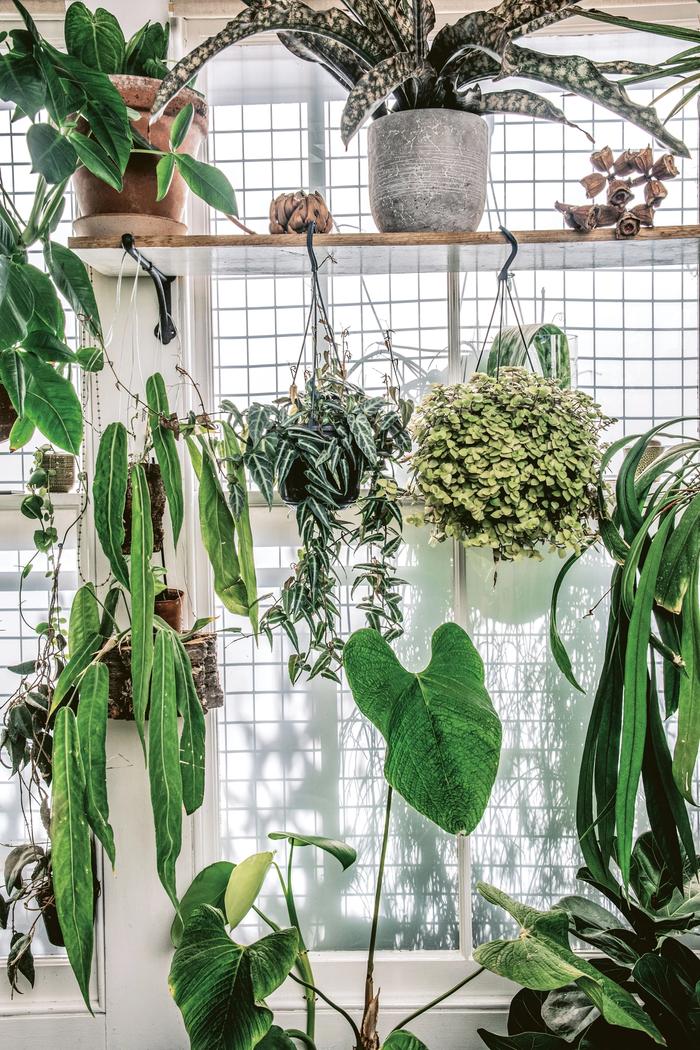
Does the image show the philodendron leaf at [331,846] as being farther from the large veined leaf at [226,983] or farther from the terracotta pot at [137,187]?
the terracotta pot at [137,187]

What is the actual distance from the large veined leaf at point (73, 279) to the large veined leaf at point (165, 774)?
0.55m

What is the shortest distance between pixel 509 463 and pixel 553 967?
2.34 ft

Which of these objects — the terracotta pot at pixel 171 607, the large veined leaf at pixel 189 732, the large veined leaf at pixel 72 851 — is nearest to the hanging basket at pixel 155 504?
the terracotta pot at pixel 171 607

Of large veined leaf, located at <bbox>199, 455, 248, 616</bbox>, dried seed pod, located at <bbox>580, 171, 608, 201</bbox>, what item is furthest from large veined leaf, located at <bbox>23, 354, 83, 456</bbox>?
dried seed pod, located at <bbox>580, 171, 608, 201</bbox>

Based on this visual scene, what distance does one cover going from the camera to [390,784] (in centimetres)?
114

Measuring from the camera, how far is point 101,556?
1571 mm

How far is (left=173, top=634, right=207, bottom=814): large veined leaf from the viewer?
1.30m

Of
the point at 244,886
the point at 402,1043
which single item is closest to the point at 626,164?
the point at 244,886

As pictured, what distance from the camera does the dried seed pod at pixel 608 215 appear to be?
4.33 ft

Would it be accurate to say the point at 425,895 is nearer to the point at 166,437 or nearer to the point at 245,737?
the point at 245,737

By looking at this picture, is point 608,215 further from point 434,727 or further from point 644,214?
point 434,727

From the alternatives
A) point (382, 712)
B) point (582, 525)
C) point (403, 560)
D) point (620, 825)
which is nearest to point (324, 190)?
point (403, 560)

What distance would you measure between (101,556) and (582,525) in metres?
0.89

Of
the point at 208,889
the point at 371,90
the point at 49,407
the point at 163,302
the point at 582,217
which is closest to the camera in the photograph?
the point at 49,407
